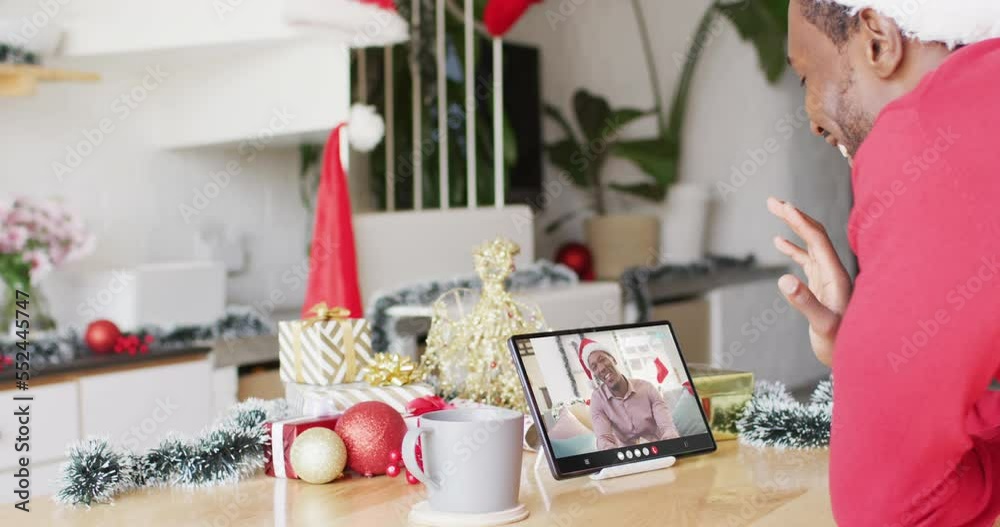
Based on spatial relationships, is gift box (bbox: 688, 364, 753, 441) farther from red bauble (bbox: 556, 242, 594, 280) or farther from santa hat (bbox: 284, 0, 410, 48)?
red bauble (bbox: 556, 242, 594, 280)

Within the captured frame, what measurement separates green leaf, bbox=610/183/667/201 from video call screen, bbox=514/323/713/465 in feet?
9.89

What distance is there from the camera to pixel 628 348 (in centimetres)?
98

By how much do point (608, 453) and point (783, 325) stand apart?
10.2 ft

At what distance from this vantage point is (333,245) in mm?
2088

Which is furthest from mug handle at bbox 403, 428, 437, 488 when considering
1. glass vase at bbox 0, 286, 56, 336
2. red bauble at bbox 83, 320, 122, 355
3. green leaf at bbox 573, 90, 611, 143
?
green leaf at bbox 573, 90, 611, 143

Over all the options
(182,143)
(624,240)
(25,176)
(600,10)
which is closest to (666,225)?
(624,240)

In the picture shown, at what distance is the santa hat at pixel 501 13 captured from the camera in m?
2.95

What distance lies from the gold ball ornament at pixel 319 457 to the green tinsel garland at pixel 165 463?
5cm

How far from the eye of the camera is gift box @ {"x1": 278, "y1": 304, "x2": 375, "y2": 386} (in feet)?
3.46

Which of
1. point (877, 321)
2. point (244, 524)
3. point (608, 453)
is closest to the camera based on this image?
point (877, 321)

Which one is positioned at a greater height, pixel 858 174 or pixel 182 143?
pixel 182 143

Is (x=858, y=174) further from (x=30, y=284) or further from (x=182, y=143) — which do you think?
(x=182, y=143)

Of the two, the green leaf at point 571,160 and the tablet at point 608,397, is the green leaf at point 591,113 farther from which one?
the tablet at point 608,397

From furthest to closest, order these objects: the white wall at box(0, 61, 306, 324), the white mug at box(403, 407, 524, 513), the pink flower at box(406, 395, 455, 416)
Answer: the white wall at box(0, 61, 306, 324), the pink flower at box(406, 395, 455, 416), the white mug at box(403, 407, 524, 513)
